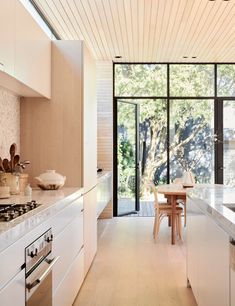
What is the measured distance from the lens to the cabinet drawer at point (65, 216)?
2.52 metres

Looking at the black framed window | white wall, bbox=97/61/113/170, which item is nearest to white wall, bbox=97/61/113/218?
white wall, bbox=97/61/113/170

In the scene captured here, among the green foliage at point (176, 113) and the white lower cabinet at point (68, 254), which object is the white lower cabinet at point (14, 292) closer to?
the white lower cabinet at point (68, 254)

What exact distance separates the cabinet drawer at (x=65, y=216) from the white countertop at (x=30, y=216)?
43 mm

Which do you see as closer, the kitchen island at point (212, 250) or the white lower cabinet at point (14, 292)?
the white lower cabinet at point (14, 292)

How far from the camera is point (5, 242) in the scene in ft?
5.07

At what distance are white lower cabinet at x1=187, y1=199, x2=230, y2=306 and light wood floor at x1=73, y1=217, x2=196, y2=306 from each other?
357mm

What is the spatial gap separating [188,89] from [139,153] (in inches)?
62.4

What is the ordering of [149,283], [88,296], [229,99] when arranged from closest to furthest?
[88,296] < [149,283] < [229,99]

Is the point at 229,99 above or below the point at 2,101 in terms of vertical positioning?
above

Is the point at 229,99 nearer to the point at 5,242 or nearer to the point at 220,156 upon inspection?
the point at 220,156

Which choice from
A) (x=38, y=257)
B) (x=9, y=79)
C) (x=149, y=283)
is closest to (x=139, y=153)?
(x=149, y=283)

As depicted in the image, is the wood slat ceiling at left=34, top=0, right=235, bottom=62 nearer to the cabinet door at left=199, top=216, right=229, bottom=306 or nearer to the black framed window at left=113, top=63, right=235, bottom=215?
the black framed window at left=113, top=63, right=235, bottom=215

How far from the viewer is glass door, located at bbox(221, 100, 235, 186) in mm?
7766

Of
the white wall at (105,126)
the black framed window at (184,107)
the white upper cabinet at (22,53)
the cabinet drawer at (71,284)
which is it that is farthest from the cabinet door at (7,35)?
the black framed window at (184,107)
